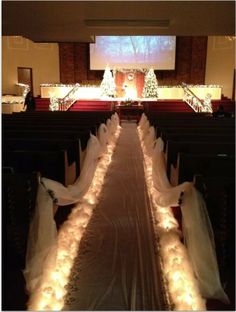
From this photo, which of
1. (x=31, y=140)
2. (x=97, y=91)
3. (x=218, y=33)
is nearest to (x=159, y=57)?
(x=97, y=91)

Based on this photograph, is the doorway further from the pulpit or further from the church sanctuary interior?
the church sanctuary interior

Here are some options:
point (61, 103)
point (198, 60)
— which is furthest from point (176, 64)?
point (61, 103)

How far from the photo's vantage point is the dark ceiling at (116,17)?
5457mm

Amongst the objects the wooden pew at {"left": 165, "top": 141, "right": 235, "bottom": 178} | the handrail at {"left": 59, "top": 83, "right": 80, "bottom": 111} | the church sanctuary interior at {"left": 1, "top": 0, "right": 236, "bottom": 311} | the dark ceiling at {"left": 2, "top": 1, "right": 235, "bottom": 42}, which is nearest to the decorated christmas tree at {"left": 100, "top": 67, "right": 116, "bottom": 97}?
the handrail at {"left": 59, "top": 83, "right": 80, "bottom": 111}

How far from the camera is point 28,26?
7324mm

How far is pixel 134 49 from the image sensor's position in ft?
51.4

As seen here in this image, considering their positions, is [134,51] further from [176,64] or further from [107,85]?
[107,85]

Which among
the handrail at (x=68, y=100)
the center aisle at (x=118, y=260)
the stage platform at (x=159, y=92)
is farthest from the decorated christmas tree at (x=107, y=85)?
the center aisle at (x=118, y=260)

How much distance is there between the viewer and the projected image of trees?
1568cm

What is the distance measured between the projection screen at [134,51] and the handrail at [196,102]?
2.65 metres

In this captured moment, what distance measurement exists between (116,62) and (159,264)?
565 inches

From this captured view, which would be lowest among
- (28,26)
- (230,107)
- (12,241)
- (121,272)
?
(121,272)

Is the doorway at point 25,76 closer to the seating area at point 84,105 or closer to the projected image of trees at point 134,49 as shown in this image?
the seating area at point 84,105

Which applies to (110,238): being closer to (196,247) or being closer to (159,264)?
(159,264)
